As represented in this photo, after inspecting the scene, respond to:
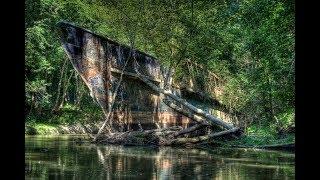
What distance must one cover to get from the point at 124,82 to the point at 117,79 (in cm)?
86

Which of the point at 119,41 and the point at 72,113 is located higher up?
the point at 119,41

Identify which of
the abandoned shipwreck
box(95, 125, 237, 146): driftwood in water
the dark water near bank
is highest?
the abandoned shipwreck

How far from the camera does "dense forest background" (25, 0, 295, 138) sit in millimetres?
22875

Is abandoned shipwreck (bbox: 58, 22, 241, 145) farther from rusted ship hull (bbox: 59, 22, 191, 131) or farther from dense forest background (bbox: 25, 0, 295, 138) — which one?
dense forest background (bbox: 25, 0, 295, 138)

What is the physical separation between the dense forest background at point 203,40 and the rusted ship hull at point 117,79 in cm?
121

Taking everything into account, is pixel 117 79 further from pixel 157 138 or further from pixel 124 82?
pixel 157 138

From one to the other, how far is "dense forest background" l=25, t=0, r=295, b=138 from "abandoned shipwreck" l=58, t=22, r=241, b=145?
1.17 m

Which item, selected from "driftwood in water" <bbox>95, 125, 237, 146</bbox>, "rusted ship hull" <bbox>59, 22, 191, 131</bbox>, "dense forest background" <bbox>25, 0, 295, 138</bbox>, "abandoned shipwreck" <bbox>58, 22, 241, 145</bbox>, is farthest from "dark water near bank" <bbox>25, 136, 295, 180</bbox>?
"rusted ship hull" <bbox>59, 22, 191, 131</bbox>

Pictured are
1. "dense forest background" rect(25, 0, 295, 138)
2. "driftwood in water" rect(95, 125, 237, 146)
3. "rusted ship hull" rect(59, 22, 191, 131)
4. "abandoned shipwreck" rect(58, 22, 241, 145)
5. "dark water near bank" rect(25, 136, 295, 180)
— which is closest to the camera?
"dark water near bank" rect(25, 136, 295, 180)
